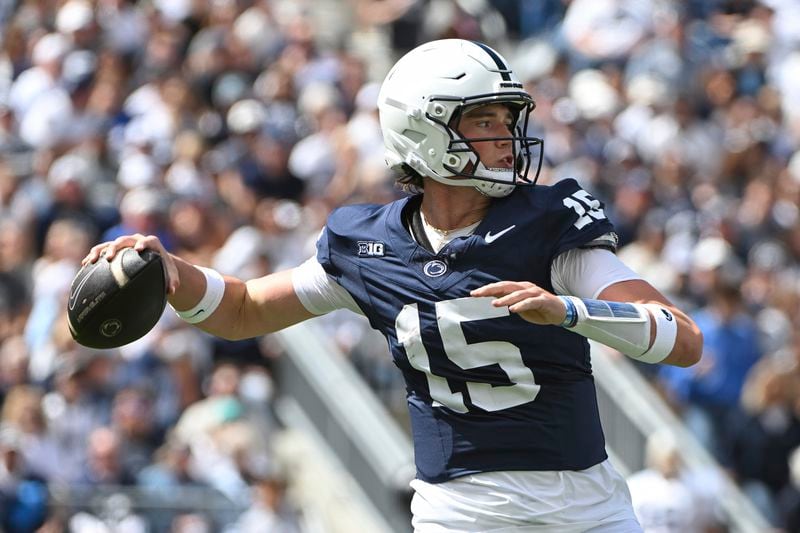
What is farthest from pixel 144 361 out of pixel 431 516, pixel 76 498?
pixel 431 516

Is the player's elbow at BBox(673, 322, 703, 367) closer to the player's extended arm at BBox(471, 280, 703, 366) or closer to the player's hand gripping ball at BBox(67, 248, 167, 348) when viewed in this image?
the player's extended arm at BBox(471, 280, 703, 366)

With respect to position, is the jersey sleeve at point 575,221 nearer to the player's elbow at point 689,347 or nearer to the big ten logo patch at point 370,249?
the player's elbow at point 689,347

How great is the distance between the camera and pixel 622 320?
13.3 ft

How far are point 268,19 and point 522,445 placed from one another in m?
9.53

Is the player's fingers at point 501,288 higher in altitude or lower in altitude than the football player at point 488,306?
higher

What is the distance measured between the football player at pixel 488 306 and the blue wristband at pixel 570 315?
153mm

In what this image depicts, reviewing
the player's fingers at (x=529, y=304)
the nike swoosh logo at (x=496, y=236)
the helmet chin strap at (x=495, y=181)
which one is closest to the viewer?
the player's fingers at (x=529, y=304)

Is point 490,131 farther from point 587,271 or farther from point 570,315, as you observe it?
point 570,315

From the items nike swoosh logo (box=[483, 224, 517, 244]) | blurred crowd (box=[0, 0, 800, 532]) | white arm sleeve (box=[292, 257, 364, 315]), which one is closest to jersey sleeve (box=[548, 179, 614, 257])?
nike swoosh logo (box=[483, 224, 517, 244])

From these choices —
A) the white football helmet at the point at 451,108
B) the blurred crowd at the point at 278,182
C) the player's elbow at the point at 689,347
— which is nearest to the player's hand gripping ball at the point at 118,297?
the white football helmet at the point at 451,108

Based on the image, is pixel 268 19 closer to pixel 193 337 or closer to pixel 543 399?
pixel 193 337

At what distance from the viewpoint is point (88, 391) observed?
9406mm

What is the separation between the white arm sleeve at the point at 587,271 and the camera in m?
4.29

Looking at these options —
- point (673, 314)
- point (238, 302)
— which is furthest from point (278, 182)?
point (673, 314)
